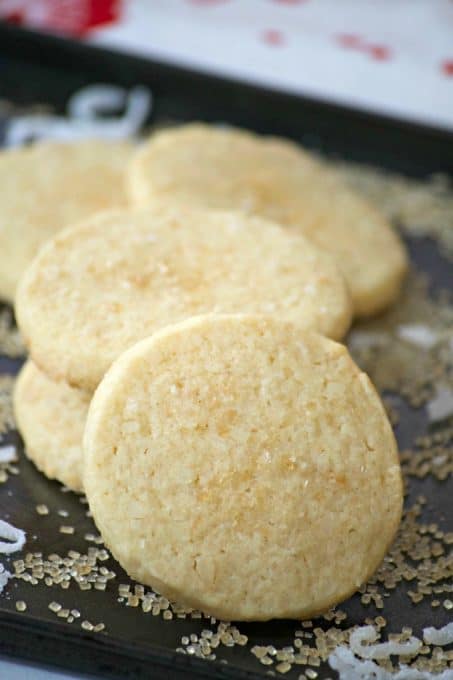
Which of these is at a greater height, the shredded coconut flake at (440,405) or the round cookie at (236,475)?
the round cookie at (236,475)

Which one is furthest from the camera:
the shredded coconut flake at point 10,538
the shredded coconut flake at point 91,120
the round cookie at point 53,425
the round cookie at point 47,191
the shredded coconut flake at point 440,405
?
the shredded coconut flake at point 91,120

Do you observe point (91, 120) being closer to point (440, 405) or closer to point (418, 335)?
point (418, 335)

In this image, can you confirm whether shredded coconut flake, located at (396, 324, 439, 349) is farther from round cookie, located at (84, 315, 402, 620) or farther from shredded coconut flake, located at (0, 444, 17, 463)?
shredded coconut flake, located at (0, 444, 17, 463)

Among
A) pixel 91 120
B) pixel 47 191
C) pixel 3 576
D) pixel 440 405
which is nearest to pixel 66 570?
pixel 3 576

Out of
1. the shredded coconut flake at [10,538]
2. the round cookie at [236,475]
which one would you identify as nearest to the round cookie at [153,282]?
the round cookie at [236,475]

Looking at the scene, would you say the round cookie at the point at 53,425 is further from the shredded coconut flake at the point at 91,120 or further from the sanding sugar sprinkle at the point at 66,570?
the shredded coconut flake at the point at 91,120
